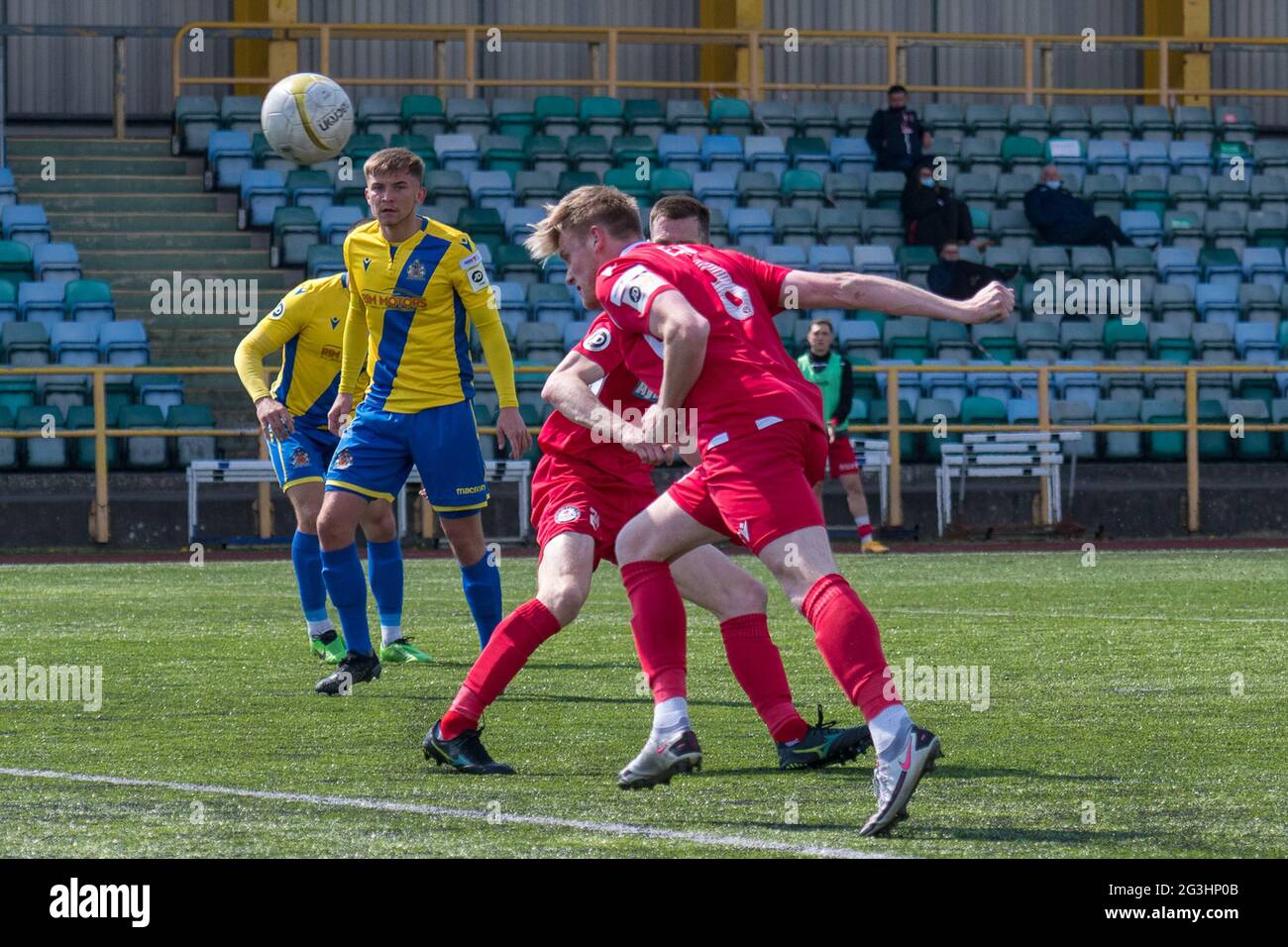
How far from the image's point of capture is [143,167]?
23.4 meters

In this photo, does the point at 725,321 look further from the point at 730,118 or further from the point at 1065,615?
the point at 730,118

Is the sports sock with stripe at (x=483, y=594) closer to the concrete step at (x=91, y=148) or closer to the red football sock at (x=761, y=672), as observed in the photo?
the red football sock at (x=761, y=672)

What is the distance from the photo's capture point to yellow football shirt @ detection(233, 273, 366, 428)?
356 inches

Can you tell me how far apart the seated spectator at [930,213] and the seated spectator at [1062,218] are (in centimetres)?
114

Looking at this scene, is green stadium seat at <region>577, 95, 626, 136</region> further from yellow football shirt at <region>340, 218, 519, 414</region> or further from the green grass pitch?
yellow football shirt at <region>340, 218, 519, 414</region>

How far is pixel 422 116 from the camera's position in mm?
23141

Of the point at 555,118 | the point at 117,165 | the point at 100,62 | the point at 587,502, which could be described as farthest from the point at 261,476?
the point at 587,502

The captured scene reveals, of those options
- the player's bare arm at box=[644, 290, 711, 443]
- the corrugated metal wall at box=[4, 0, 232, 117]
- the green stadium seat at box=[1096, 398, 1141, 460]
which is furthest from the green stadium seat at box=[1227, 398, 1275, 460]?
the player's bare arm at box=[644, 290, 711, 443]

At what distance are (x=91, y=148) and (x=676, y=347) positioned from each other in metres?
20.3

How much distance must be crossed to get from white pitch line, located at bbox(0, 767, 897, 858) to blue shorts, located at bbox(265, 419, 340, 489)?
135 inches

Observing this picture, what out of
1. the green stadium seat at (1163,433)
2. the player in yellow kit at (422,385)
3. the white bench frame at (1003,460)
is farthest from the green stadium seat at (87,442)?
the player in yellow kit at (422,385)

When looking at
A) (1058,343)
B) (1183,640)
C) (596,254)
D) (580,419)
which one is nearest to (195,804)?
(580,419)
